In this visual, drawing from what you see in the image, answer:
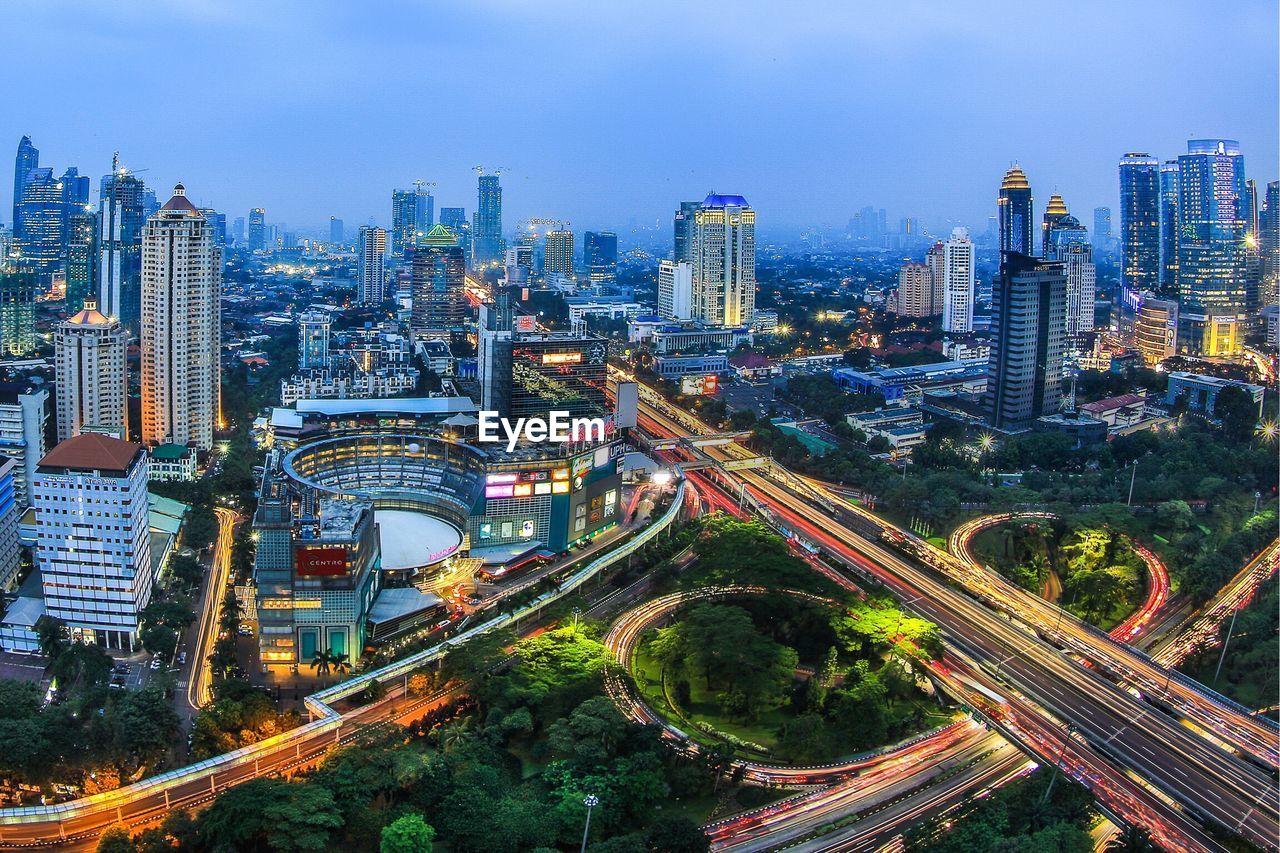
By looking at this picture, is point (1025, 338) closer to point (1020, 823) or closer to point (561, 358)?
point (561, 358)

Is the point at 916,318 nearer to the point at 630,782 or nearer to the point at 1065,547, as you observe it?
the point at 1065,547

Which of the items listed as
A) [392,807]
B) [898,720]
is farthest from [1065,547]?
[392,807]

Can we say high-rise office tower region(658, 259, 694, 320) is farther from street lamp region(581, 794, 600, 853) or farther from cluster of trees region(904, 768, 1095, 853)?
street lamp region(581, 794, 600, 853)

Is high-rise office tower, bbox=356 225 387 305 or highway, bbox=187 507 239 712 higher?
high-rise office tower, bbox=356 225 387 305

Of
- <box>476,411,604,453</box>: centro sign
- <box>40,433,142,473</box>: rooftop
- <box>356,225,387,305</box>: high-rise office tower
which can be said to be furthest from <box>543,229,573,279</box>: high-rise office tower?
<box>40,433,142,473</box>: rooftop

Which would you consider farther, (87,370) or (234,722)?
(87,370)

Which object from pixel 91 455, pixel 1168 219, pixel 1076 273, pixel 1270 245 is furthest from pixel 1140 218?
pixel 91 455

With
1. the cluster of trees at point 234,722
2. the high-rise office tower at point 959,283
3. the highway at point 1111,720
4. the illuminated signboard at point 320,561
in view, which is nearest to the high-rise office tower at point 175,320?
the illuminated signboard at point 320,561
